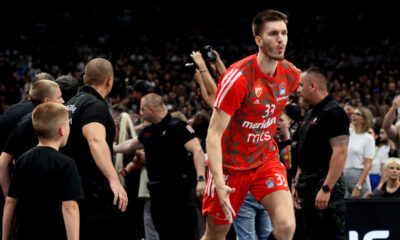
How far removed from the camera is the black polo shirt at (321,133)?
18.1 feet

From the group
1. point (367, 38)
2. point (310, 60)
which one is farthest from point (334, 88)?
point (367, 38)

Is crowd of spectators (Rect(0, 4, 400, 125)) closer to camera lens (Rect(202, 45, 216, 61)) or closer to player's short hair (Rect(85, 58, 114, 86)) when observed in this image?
camera lens (Rect(202, 45, 216, 61))

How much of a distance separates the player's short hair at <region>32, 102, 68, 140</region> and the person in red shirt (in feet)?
3.73

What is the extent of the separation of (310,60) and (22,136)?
18.7 meters

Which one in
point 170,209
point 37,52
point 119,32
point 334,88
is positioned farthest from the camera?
point 119,32

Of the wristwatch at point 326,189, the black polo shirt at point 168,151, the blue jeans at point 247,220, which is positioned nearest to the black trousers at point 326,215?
the wristwatch at point 326,189

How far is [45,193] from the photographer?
143 inches

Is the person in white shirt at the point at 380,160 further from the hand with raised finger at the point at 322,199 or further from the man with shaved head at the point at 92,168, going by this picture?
the man with shaved head at the point at 92,168

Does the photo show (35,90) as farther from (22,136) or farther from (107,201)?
(107,201)

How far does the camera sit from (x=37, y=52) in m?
20.0

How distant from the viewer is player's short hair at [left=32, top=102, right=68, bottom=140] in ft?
12.3

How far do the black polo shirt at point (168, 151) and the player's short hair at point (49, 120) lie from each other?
261 centimetres

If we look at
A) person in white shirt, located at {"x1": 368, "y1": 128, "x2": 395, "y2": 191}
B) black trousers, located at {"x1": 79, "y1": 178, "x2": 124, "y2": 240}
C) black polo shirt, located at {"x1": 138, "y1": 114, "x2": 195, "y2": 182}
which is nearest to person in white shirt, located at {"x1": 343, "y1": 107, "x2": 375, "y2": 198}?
person in white shirt, located at {"x1": 368, "y1": 128, "x2": 395, "y2": 191}

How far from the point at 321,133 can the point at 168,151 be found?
1.77 metres
